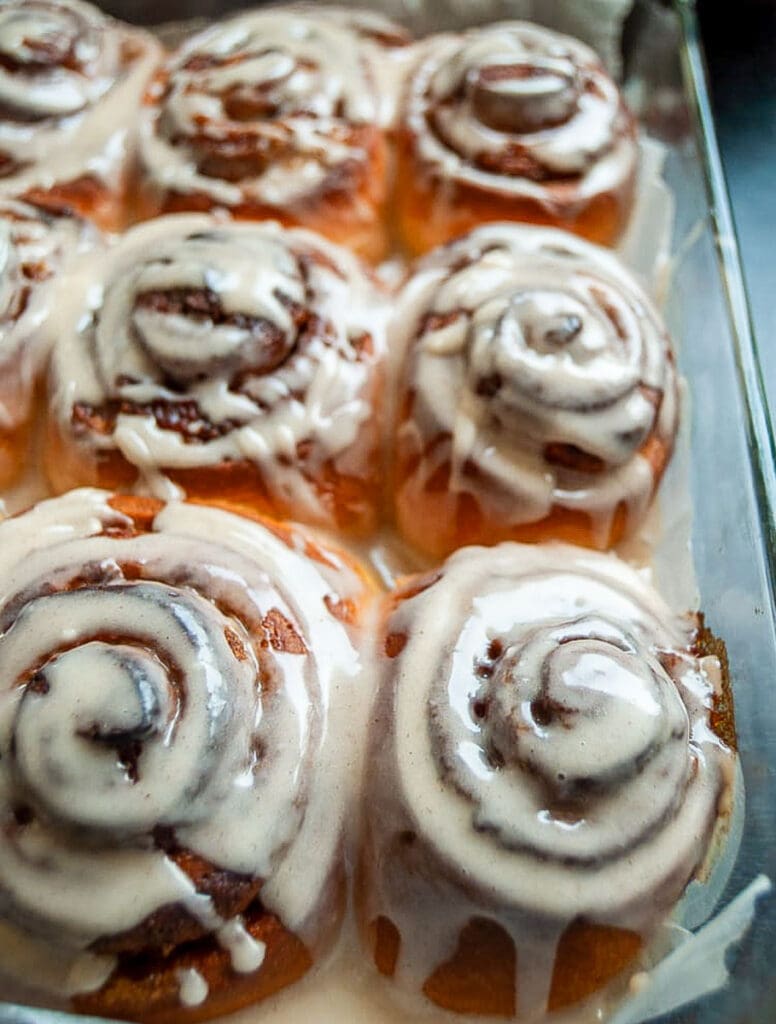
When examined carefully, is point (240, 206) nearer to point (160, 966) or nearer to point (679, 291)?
point (679, 291)

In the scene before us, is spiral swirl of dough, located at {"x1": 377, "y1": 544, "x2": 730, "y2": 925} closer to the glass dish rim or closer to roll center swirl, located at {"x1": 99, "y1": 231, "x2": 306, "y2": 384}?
the glass dish rim

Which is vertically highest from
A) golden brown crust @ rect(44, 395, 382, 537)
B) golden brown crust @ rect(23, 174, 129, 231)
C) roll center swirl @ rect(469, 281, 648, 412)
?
roll center swirl @ rect(469, 281, 648, 412)

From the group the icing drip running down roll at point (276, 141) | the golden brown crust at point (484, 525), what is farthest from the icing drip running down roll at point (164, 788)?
the icing drip running down roll at point (276, 141)

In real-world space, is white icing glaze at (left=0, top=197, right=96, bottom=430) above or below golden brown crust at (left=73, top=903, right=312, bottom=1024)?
above

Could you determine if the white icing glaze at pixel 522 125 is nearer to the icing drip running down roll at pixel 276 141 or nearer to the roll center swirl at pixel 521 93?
the roll center swirl at pixel 521 93

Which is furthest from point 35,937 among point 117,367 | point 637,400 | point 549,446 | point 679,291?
point 679,291

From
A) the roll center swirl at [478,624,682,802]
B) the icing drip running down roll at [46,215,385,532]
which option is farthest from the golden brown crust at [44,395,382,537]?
the roll center swirl at [478,624,682,802]

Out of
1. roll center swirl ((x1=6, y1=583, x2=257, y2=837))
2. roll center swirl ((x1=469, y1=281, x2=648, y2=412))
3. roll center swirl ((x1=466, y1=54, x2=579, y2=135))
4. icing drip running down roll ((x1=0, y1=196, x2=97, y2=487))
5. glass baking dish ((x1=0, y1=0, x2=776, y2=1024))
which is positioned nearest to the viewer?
roll center swirl ((x1=6, y1=583, x2=257, y2=837))

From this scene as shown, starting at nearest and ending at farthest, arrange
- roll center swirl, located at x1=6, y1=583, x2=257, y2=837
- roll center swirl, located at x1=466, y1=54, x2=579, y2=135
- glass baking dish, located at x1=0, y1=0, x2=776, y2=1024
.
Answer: roll center swirl, located at x1=6, y1=583, x2=257, y2=837
glass baking dish, located at x1=0, y1=0, x2=776, y2=1024
roll center swirl, located at x1=466, y1=54, x2=579, y2=135
